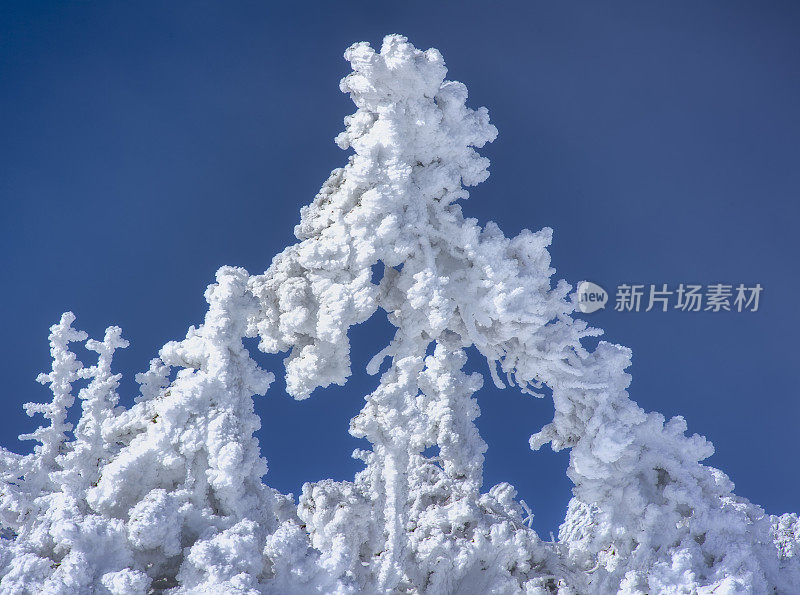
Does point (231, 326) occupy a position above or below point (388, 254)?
below

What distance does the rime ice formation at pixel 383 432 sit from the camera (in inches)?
238

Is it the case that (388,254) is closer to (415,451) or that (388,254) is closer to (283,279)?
(283,279)

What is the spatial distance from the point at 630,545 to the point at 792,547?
406 centimetres

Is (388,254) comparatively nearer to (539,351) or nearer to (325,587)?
(539,351)

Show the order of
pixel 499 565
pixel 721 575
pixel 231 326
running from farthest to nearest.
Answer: pixel 499 565, pixel 721 575, pixel 231 326

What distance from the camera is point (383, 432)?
783 cm

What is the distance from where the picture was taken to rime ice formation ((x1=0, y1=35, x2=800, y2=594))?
605 centimetres

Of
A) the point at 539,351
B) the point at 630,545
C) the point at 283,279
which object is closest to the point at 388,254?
the point at 283,279

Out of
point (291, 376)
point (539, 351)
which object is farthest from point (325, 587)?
point (539, 351)

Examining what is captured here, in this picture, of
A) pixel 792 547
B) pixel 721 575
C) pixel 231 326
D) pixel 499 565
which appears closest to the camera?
pixel 231 326

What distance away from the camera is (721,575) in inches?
304

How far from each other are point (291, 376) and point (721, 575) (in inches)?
230

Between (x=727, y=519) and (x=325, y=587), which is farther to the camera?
(x=727, y=519)

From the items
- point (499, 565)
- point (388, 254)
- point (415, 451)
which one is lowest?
point (499, 565)
